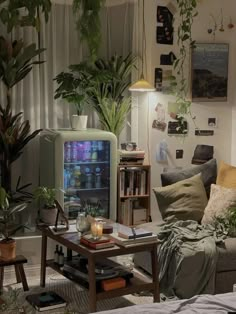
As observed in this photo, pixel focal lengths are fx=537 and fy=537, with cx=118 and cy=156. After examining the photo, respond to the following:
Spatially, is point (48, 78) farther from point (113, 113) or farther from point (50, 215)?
point (50, 215)

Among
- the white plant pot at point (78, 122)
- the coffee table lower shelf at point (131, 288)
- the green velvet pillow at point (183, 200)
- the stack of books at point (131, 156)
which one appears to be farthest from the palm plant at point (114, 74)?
the coffee table lower shelf at point (131, 288)

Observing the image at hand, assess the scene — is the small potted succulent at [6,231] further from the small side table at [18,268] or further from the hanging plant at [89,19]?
the hanging plant at [89,19]

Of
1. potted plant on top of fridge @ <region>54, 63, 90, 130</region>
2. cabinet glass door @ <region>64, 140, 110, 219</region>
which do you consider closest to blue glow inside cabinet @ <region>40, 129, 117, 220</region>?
cabinet glass door @ <region>64, 140, 110, 219</region>

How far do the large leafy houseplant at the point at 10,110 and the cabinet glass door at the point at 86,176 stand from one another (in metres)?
0.43

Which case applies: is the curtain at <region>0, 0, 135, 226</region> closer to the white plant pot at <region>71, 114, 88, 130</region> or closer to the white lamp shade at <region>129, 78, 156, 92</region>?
the white plant pot at <region>71, 114, 88, 130</region>

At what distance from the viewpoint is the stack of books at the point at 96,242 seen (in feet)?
12.1

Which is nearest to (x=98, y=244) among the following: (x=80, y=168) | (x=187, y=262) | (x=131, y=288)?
(x=131, y=288)

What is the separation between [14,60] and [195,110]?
195 cm

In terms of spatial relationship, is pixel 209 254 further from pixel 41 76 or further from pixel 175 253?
pixel 41 76

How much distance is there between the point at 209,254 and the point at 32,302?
1343 millimetres

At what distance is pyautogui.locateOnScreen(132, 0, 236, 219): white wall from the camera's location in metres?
5.28

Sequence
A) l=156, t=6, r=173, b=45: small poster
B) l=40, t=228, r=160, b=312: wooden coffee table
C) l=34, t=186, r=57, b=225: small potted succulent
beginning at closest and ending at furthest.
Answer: l=40, t=228, r=160, b=312: wooden coffee table < l=34, t=186, r=57, b=225: small potted succulent < l=156, t=6, r=173, b=45: small poster

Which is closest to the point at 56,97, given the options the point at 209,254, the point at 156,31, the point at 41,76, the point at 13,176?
the point at 41,76

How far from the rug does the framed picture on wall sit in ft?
7.36
